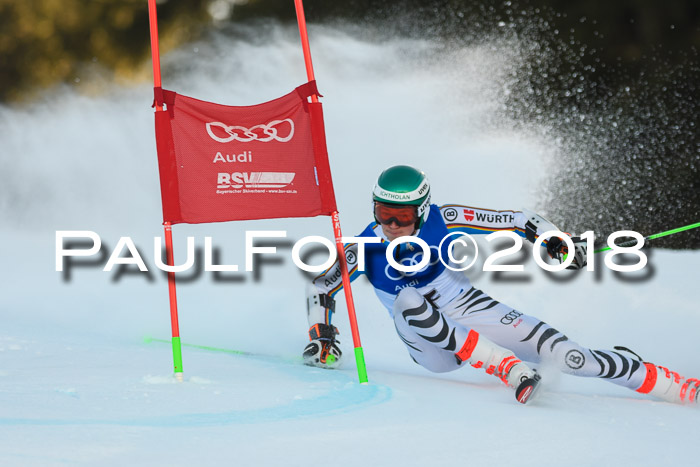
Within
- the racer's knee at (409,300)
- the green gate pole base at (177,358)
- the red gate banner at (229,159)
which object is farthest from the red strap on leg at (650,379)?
the green gate pole base at (177,358)

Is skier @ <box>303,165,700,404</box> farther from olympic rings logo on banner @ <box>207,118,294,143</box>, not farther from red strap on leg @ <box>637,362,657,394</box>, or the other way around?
olympic rings logo on banner @ <box>207,118,294,143</box>

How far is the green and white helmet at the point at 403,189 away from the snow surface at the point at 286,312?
0.89 meters

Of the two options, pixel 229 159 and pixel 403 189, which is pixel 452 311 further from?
pixel 229 159

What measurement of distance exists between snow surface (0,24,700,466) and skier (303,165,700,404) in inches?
4.8

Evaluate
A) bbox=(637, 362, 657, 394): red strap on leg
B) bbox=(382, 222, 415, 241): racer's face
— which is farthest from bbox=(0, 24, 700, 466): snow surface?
bbox=(382, 222, 415, 241): racer's face

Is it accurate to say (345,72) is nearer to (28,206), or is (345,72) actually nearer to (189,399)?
(28,206)

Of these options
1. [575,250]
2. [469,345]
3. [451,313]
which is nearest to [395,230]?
[451,313]

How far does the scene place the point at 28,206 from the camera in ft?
31.7

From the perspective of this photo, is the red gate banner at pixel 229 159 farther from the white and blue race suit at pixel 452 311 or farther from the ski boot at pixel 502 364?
the ski boot at pixel 502 364

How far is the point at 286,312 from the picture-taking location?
6305 millimetres

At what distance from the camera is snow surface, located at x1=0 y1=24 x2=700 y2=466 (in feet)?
9.60

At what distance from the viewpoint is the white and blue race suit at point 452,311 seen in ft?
12.8

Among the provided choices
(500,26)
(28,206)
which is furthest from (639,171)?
(28,206)

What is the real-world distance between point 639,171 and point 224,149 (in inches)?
454
